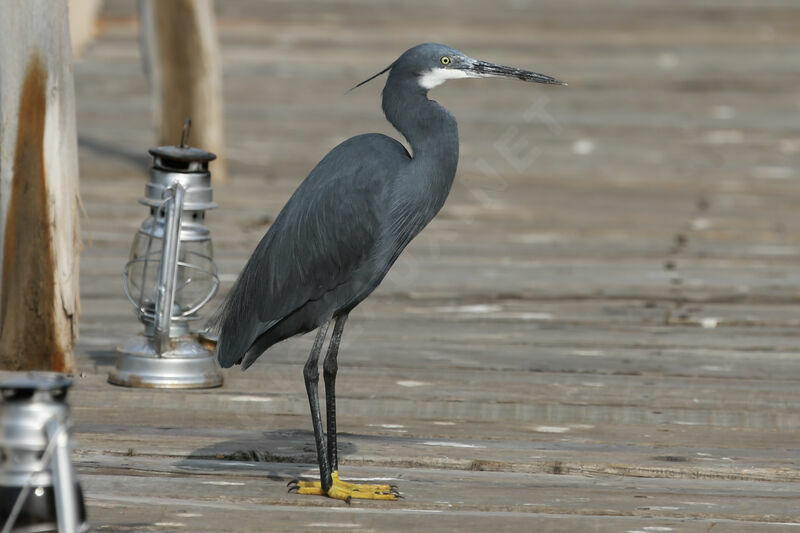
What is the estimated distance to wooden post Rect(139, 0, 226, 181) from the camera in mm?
7816

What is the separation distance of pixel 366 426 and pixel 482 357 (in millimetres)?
1013

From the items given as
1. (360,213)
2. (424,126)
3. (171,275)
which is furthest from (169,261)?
(424,126)

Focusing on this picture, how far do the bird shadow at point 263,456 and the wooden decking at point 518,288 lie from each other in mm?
13

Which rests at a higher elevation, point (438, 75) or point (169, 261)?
point (438, 75)

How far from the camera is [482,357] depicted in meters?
5.22

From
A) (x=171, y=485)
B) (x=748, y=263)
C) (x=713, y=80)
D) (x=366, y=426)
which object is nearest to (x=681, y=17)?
(x=713, y=80)

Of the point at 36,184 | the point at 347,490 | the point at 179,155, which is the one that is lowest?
the point at 347,490

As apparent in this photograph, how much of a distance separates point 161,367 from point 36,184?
2.49ft

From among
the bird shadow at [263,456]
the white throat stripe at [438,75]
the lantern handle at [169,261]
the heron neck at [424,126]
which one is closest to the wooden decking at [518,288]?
the bird shadow at [263,456]

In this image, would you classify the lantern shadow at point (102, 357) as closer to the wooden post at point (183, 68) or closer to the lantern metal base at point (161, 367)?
the lantern metal base at point (161, 367)

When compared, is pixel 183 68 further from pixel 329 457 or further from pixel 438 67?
pixel 329 457

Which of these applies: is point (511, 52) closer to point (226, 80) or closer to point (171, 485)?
point (226, 80)

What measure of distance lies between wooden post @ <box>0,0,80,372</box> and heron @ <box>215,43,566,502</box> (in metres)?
1.26

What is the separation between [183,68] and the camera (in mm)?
8008
